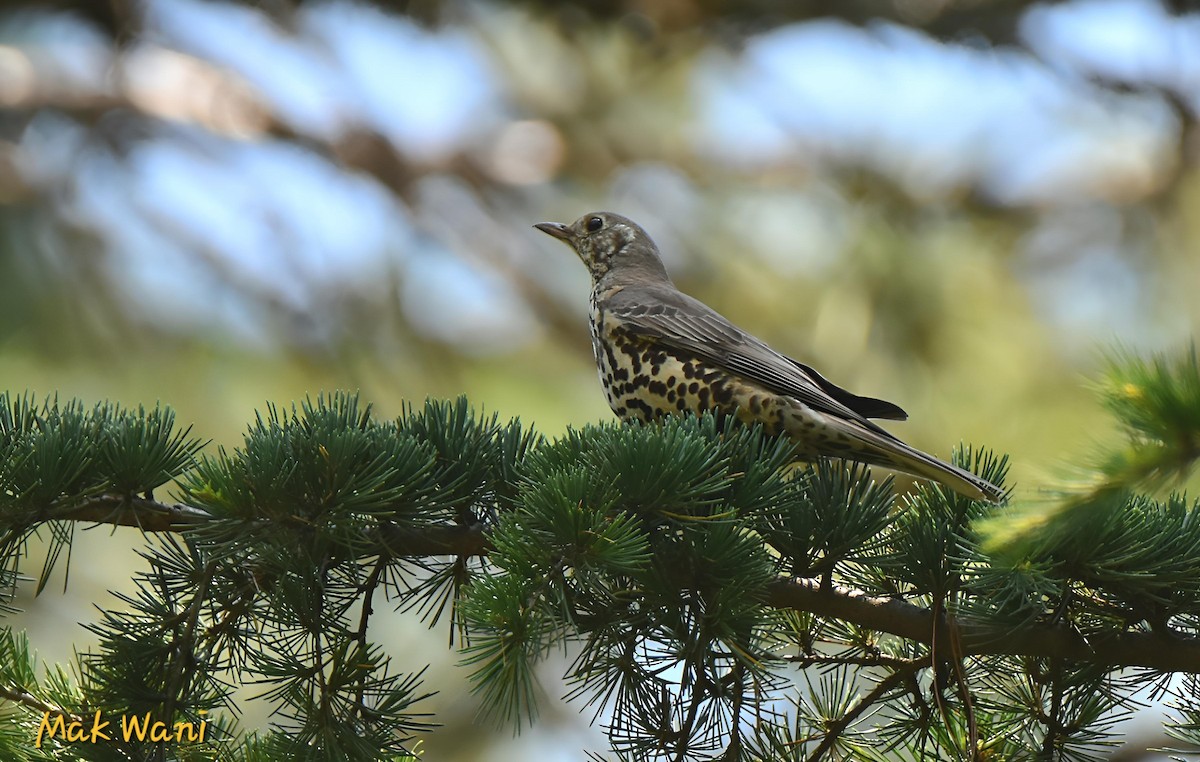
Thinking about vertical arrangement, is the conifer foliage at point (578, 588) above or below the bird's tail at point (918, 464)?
below

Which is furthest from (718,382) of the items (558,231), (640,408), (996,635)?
(558,231)

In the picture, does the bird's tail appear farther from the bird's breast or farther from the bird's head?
the bird's head

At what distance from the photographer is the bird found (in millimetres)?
3662

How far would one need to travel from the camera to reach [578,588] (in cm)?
231

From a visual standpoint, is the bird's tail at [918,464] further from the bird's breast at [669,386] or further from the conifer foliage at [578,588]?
the bird's breast at [669,386]

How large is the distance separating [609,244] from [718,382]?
1543 mm

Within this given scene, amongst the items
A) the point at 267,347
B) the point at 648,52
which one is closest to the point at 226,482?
the point at 267,347

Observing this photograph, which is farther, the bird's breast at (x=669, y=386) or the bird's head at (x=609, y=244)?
the bird's head at (x=609, y=244)

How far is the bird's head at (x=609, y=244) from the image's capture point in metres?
5.19

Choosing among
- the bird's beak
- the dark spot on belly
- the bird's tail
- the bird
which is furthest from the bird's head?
the bird's tail

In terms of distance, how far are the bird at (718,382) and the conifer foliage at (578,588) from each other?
74 centimetres

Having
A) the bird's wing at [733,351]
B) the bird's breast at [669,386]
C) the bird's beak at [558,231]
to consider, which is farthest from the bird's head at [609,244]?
the bird's breast at [669,386]

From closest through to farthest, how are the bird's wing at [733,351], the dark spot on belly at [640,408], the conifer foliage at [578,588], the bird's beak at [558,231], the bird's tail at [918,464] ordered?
the conifer foliage at [578,588] → the bird's tail at [918,464] → the bird's wing at [733,351] → the dark spot on belly at [640,408] → the bird's beak at [558,231]

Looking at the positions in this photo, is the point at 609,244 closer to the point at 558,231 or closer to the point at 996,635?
the point at 558,231
